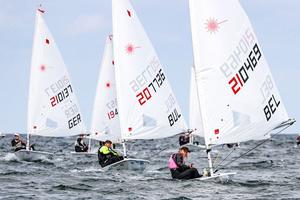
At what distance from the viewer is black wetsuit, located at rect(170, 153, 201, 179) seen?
1820cm

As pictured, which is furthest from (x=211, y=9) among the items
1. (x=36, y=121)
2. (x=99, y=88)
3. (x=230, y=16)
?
(x=99, y=88)

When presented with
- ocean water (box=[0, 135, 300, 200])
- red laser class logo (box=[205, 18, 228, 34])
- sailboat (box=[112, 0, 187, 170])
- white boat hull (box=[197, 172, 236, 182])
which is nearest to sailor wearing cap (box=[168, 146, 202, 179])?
ocean water (box=[0, 135, 300, 200])

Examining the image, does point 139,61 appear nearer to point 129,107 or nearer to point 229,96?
point 129,107

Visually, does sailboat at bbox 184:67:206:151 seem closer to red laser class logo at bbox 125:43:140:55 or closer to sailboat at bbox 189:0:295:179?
red laser class logo at bbox 125:43:140:55

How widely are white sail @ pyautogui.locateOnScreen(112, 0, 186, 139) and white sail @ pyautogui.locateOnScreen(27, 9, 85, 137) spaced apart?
9344mm

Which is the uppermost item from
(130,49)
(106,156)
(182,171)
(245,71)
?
(130,49)

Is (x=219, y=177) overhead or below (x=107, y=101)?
below

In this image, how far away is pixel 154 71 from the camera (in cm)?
2658

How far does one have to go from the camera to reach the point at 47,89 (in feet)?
113

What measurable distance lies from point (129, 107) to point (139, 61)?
2052 millimetres

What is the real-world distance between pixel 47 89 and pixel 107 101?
5.29 metres

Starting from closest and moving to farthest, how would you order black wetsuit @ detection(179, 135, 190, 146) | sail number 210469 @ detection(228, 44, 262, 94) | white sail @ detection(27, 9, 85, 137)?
sail number 210469 @ detection(228, 44, 262, 94), white sail @ detection(27, 9, 85, 137), black wetsuit @ detection(179, 135, 190, 146)

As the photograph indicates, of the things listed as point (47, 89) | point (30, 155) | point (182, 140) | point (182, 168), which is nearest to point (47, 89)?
point (47, 89)

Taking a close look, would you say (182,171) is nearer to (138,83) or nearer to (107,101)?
(138,83)
